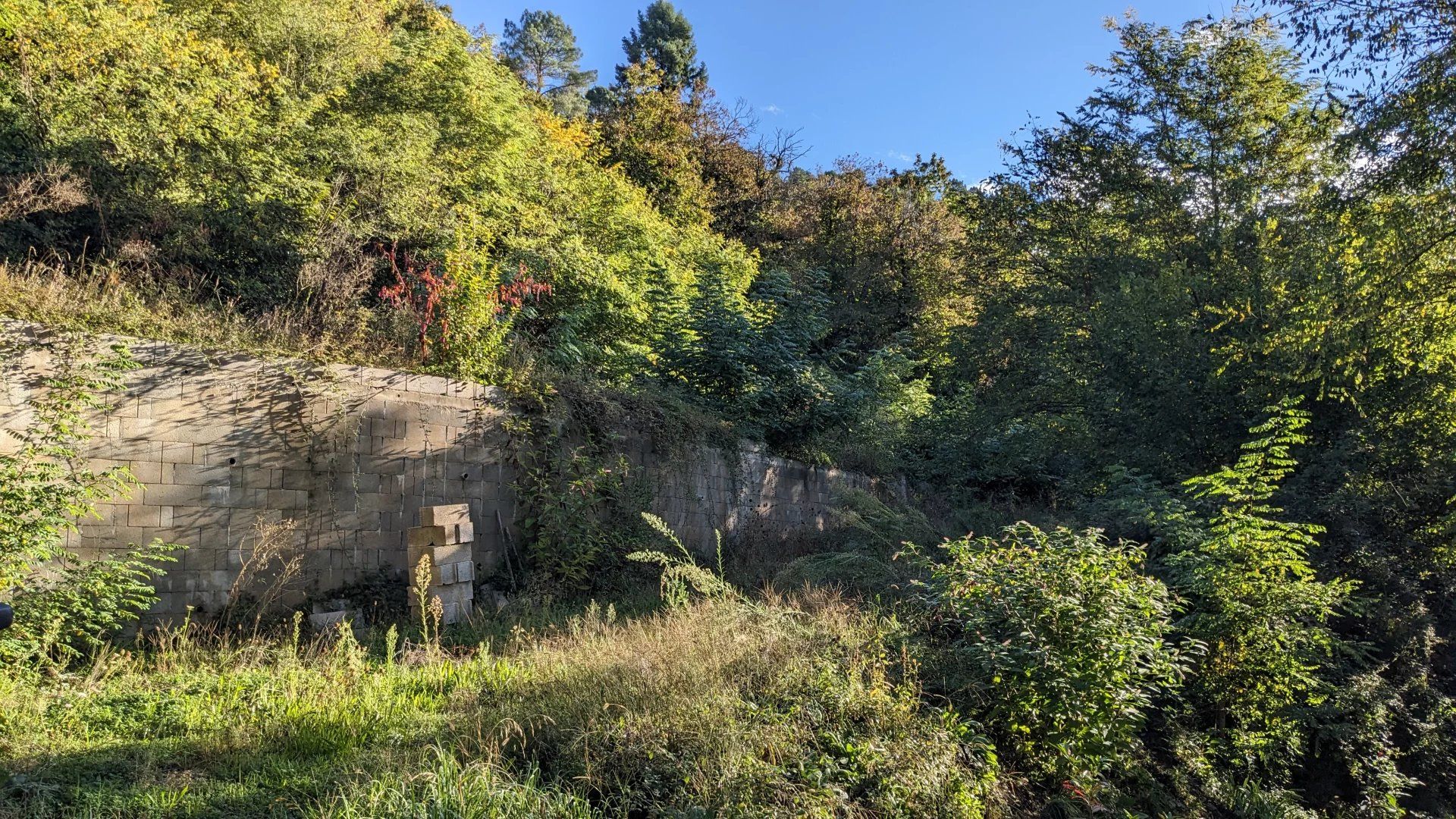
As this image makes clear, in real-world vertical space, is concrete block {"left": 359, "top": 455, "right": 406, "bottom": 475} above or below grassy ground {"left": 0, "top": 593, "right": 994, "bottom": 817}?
above

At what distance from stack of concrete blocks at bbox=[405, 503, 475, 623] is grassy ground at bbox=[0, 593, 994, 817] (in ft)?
6.11

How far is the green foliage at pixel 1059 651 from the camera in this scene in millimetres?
4695

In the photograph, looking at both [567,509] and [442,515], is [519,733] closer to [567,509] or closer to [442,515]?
[442,515]

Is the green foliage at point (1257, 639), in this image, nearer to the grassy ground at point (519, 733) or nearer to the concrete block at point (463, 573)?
the grassy ground at point (519, 733)

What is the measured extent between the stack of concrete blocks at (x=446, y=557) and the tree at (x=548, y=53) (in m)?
27.7

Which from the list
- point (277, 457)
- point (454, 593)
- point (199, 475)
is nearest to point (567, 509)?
point (454, 593)

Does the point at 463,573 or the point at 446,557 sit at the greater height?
the point at 446,557

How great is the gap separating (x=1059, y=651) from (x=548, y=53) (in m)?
38.4

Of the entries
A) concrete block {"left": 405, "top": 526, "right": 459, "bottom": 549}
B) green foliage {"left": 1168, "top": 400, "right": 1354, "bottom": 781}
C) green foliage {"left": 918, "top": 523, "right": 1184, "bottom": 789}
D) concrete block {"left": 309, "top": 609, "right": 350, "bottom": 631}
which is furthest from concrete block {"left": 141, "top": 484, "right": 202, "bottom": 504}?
green foliage {"left": 1168, "top": 400, "right": 1354, "bottom": 781}

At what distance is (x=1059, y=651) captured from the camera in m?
4.78

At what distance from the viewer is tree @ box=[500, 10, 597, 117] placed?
34906 millimetres

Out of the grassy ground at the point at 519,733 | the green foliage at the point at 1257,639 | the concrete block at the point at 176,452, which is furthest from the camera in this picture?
the concrete block at the point at 176,452

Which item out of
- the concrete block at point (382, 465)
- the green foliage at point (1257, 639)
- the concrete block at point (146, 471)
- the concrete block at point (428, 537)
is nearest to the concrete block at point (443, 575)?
the concrete block at point (428, 537)

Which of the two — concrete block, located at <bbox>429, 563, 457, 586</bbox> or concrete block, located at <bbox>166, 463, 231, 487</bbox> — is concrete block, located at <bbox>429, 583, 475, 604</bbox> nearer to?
concrete block, located at <bbox>429, 563, 457, 586</bbox>
